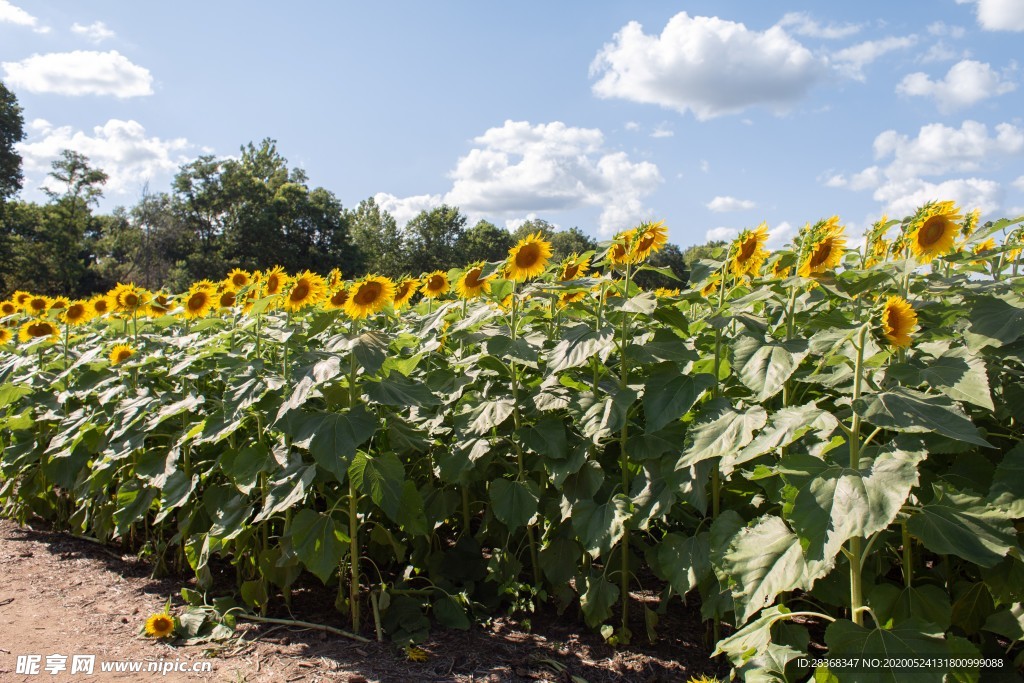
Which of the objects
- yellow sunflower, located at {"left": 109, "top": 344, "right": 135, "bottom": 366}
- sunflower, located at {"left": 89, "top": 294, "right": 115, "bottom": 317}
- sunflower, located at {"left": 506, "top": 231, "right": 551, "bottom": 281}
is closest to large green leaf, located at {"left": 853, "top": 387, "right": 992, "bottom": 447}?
sunflower, located at {"left": 506, "top": 231, "right": 551, "bottom": 281}

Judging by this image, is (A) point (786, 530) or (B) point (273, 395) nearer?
(A) point (786, 530)

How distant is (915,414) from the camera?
1.84 metres

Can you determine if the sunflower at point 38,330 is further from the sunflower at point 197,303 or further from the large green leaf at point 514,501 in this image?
the large green leaf at point 514,501

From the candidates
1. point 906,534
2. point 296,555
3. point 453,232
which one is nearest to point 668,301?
point 906,534

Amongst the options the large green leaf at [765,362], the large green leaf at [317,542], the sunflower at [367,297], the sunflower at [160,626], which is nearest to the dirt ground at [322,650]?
the sunflower at [160,626]

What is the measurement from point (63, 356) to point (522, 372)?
384 cm

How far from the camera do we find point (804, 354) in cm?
215

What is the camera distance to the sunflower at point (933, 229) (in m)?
2.47

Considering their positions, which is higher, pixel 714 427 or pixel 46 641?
pixel 714 427

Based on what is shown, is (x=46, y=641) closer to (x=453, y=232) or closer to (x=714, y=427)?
(x=714, y=427)

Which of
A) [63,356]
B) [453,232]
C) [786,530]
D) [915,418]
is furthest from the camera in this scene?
[453,232]

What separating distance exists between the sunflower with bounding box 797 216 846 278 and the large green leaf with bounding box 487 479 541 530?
1.43 m

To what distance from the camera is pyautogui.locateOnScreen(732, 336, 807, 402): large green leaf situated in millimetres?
2137

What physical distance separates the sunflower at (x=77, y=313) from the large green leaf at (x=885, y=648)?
5.36m
